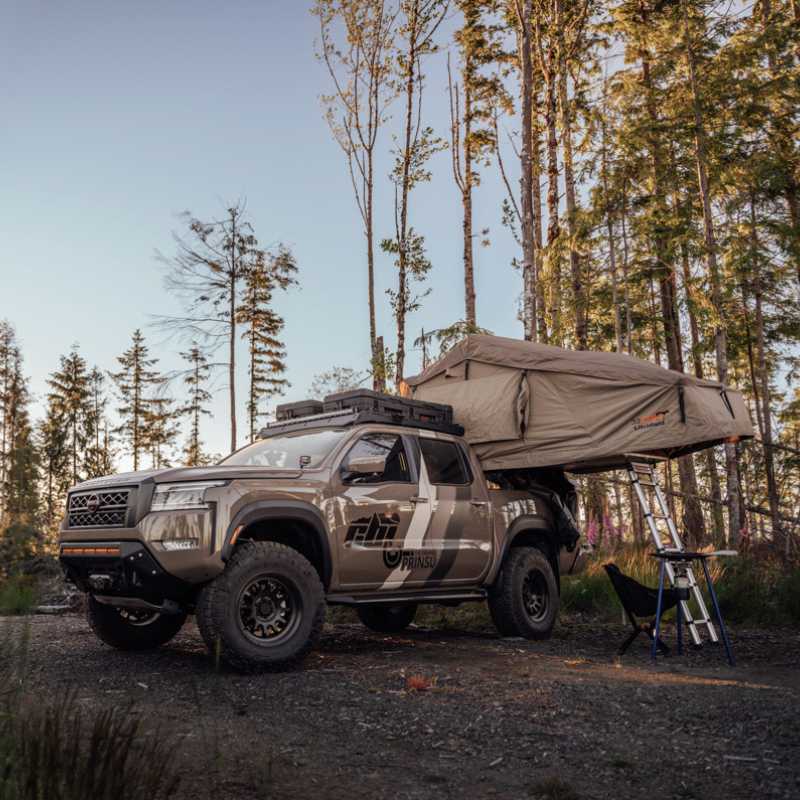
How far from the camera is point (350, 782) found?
412cm

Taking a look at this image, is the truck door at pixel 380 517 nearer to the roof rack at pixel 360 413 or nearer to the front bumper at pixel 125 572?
the roof rack at pixel 360 413

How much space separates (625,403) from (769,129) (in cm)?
1416

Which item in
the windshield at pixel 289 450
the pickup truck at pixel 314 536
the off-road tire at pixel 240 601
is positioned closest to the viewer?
the off-road tire at pixel 240 601

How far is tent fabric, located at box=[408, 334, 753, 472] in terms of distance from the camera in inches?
337

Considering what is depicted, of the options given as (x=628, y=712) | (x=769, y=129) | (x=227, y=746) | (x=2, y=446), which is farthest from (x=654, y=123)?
(x=2, y=446)

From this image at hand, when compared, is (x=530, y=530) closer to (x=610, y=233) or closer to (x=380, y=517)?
(x=380, y=517)

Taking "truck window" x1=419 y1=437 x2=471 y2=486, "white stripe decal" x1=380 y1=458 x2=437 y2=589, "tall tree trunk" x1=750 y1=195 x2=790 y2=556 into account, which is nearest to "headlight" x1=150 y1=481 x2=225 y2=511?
"white stripe decal" x1=380 y1=458 x2=437 y2=589

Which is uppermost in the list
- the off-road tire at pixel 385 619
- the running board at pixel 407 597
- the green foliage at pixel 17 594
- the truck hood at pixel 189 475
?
the truck hood at pixel 189 475

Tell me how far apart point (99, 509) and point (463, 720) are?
11.4 ft

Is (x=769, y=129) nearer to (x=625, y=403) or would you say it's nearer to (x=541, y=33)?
(x=541, y=33)

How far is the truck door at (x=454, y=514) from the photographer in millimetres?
8281

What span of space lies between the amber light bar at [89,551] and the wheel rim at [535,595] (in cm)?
460

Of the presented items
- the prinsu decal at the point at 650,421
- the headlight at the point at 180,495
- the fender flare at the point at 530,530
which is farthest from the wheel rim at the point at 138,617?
the prinsu decal at the point at 650,421

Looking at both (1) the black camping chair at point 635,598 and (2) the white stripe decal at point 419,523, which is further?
(1) the black camping chair at point 635,598
